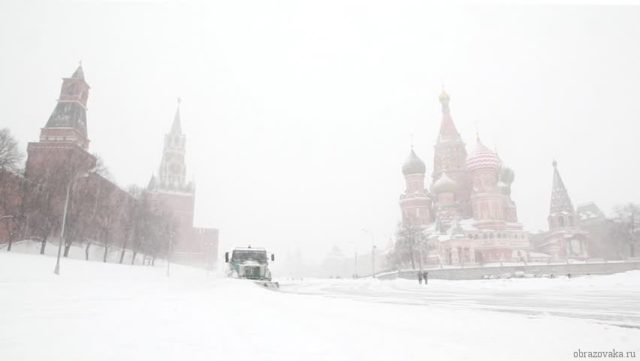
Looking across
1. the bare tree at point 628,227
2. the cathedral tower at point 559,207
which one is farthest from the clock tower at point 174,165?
the bare tree at point 628,227

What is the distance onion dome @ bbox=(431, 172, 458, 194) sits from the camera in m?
89.8

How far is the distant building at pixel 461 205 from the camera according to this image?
77.7 meters

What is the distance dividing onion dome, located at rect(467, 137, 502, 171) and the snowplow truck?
63.2m

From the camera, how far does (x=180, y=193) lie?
455 feet

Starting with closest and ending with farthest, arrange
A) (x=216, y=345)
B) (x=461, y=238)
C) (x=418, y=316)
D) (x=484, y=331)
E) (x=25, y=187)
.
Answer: (x=216, y=345), (x=484, y=331), (x=418, y=316), (x=25, y=187), (x=461, y=238)

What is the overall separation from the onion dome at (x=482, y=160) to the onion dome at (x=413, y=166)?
1136cm

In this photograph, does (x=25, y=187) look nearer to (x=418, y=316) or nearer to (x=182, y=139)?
(x=418, y=316)

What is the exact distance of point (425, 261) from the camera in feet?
261

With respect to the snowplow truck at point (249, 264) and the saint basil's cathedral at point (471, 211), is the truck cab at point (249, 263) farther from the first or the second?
the saint basil's cathedral at point (471, 211)

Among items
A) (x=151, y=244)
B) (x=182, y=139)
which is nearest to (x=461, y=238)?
(x=151, y=244)

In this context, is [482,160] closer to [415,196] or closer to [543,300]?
[415,196]

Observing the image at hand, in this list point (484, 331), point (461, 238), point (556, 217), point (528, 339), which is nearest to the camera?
point (528, 339)

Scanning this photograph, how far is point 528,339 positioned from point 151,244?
246 ft

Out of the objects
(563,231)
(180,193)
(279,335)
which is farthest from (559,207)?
(180,193)
